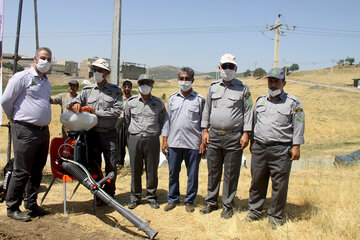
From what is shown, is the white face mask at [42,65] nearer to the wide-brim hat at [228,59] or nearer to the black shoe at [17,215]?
the black shoe at [17,215]

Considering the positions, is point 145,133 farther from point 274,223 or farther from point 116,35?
point 116,35

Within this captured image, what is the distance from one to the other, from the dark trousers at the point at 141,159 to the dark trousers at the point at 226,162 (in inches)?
33.3

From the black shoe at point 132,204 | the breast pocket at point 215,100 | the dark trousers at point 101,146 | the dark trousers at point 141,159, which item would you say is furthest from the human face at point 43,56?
the black shoe at point 132,204

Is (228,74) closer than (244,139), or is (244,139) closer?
(244,139)

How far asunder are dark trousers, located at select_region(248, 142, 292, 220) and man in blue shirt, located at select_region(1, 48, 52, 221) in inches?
111

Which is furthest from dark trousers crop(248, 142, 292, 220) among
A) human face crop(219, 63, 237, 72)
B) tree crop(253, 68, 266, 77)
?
tree crop(253, 68, 266, 77)

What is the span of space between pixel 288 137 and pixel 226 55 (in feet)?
4.56

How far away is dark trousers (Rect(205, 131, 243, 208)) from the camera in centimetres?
449

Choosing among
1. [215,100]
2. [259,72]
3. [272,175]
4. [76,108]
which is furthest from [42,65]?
[259,72]

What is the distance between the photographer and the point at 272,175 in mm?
4273

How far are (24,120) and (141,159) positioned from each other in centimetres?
172

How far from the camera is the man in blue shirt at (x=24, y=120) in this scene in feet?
13.5

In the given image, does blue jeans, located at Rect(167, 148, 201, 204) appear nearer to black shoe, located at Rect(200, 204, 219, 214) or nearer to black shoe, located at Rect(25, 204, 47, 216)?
black shoe, located at Rect(200, 204, 219, 214)

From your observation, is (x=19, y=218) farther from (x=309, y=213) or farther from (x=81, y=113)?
(x=309, y=213)
